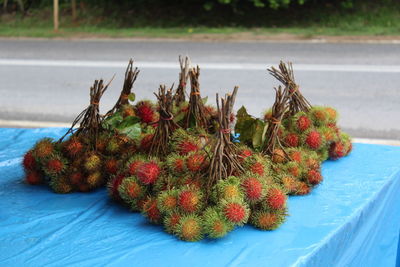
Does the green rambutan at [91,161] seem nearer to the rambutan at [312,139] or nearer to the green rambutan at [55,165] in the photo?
the green rambutan at [55,165]

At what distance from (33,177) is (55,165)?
142 mm

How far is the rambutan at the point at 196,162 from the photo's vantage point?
1641mm

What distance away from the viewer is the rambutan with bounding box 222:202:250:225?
4.98 feet

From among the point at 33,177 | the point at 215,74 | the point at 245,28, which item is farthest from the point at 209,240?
the point at 245,28

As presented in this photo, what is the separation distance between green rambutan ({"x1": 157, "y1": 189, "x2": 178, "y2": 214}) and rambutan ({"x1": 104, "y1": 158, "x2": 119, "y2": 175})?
0.36 metres

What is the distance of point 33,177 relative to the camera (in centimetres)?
200

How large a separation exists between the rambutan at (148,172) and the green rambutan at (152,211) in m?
0.05

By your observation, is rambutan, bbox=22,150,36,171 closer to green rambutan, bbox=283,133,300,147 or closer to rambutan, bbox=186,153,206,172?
rambutan, bbox=186,153,206,172

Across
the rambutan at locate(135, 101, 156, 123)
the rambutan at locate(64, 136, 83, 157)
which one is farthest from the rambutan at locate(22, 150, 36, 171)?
the rambutan at locate(135, 101, 156, 123)

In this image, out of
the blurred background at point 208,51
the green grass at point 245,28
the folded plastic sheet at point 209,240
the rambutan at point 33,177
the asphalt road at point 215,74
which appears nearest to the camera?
the folded plastic sheet at point 209,240

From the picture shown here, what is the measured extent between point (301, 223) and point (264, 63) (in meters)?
5.76

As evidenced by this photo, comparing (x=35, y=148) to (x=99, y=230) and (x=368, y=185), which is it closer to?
(x=99, y=230)

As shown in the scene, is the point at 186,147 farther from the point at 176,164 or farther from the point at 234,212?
the point at 234,212

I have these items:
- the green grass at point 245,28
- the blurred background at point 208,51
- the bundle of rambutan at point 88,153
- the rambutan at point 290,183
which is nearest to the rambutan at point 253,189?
the rambutan at point 290,183
